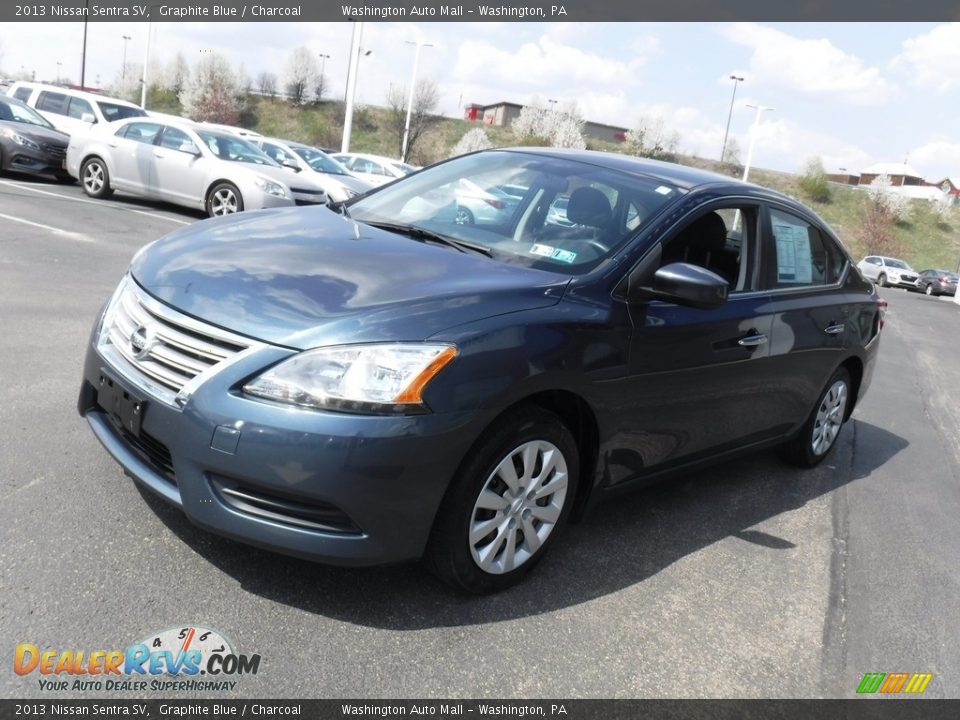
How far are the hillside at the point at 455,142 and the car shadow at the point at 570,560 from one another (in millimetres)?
60833

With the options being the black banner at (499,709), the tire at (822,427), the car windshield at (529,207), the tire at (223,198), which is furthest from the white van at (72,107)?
the black banner at (499,709)

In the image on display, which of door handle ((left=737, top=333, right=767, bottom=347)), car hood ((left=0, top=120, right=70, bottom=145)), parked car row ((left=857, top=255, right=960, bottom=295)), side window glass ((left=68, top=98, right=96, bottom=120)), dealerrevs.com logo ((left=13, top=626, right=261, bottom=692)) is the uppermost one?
side window glass ((left=68, top=98, right=96, bottom=120))

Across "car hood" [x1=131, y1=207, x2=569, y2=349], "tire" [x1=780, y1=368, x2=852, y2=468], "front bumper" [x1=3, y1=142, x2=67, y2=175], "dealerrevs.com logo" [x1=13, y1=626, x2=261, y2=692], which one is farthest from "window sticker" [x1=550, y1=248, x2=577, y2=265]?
"front bumper" [x1=3, y1=142, x2=67, y2=175]

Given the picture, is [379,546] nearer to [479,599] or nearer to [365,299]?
[479,599]

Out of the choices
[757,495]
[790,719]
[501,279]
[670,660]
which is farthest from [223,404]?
[757,495]

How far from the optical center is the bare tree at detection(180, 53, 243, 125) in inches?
2657

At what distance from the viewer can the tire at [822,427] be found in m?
5.28

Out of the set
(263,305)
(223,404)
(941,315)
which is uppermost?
(263,305)

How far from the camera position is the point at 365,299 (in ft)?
9.50

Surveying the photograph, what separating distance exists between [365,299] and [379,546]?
2.69 ft

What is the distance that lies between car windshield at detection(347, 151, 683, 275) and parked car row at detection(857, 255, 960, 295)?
38.8 m

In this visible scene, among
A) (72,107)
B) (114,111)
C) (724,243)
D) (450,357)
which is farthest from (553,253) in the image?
(72,107)

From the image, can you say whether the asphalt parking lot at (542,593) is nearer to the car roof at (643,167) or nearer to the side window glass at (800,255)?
the side window glass at (800,255)

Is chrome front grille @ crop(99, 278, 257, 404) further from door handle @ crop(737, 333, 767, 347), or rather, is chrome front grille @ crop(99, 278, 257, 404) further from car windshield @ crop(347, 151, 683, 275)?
door handle @ crop(737, 333, 767, 347)
